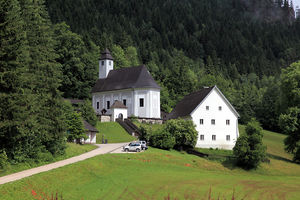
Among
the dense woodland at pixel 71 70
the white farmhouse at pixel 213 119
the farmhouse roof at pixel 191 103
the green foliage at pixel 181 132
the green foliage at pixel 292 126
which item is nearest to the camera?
the dense woodland at pixel 71 70

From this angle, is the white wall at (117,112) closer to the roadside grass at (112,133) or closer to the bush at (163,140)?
the roadside grass at (112,133)

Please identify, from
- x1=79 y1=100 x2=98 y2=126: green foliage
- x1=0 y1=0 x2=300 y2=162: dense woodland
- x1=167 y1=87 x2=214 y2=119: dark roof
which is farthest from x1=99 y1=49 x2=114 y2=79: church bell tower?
x1=167 y1=87 x2=214 y2=119: dark roof

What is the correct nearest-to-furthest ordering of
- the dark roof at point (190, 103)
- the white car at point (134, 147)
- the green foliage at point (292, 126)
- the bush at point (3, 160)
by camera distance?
the bush at point (3, 160), the white car at point (134, 147), the green foliage at point (292, 126), the dark roof at point (190, 103)

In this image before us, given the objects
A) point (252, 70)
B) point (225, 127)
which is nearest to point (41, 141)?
point (225, 127)

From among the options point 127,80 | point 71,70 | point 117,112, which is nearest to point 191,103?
point 117,112

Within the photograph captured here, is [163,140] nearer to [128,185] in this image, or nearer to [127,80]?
[128,185]

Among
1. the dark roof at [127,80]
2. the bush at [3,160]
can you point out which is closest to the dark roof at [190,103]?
the dark roof at [127,80]

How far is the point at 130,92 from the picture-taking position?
73.1 m

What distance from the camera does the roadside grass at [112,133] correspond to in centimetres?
5303

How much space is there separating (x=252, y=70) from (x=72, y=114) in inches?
5537

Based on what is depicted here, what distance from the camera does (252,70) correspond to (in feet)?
560

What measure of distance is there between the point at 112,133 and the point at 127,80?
2038 cm

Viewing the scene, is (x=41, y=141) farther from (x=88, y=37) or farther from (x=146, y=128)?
(x=88, y=37)

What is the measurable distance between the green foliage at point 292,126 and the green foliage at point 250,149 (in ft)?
26.1
